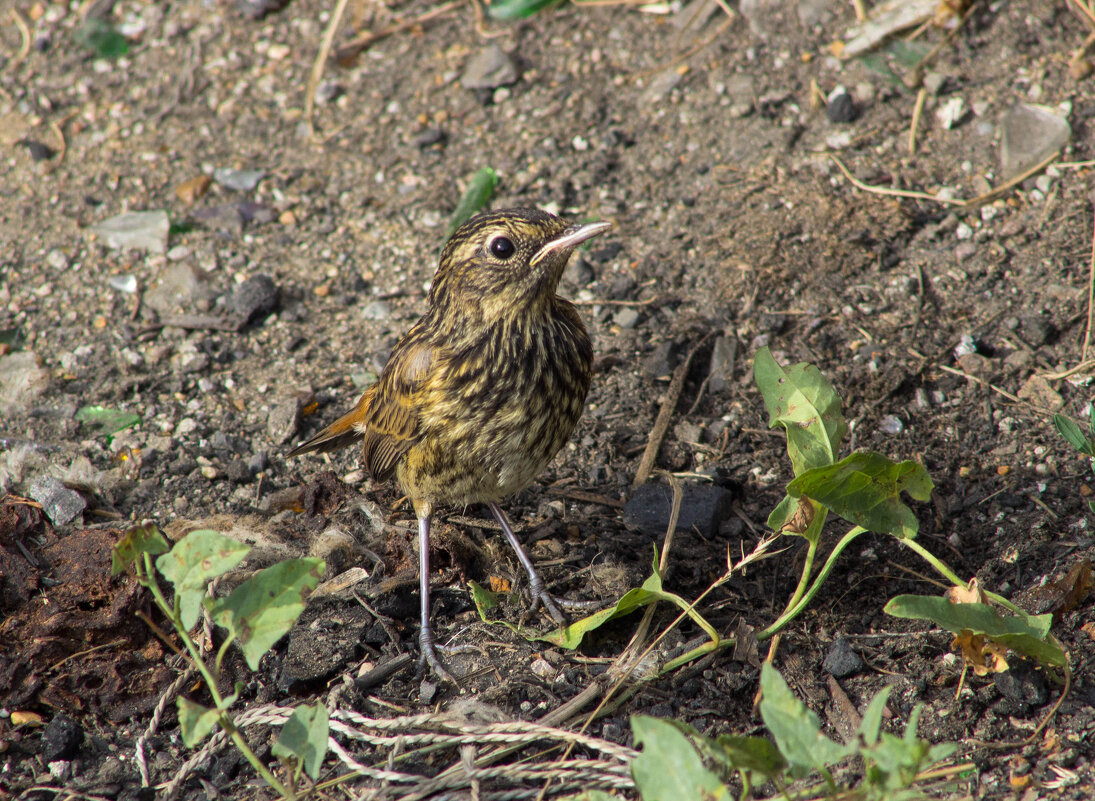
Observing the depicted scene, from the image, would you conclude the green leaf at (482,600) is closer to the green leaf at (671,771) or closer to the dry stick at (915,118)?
the green leaf at (671,771)

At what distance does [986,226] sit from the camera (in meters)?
5.26

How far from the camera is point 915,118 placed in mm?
5715

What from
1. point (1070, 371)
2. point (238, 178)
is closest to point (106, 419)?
point (238, 178)

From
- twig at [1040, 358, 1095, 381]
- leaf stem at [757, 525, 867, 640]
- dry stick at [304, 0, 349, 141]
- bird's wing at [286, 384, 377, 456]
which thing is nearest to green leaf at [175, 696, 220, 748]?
leaf stem at [757, 525, 867, 640]

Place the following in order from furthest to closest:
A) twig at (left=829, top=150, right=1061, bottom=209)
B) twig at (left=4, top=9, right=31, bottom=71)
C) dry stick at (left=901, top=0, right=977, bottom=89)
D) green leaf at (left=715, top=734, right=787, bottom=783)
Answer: twig at (left=4, top=9, right=31, bottom=71)
dry stick at (left=901, top=0, right=977, bottom=89)
twig at (left=829, top=150, right=1061, bottom=209)
green leaf at (left=715, top=734, right=787, bottom=783)

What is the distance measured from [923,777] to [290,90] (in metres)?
5.80

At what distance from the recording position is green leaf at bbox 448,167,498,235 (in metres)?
6.00

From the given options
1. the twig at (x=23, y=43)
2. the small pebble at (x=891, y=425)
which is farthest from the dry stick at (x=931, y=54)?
the twig at (x=23, y=43)

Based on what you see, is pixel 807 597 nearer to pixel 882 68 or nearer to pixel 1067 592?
pixel 1067 592

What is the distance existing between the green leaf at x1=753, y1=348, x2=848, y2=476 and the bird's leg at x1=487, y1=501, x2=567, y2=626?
116cm

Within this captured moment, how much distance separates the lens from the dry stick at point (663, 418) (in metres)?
4.79

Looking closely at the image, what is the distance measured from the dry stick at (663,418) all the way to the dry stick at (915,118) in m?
1.69

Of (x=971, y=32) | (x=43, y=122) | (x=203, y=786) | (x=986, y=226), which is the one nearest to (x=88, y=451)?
(x=203, y=786)

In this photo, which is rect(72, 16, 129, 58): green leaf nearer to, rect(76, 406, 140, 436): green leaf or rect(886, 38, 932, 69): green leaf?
rect(76, 406, 140, 436): green leaf
